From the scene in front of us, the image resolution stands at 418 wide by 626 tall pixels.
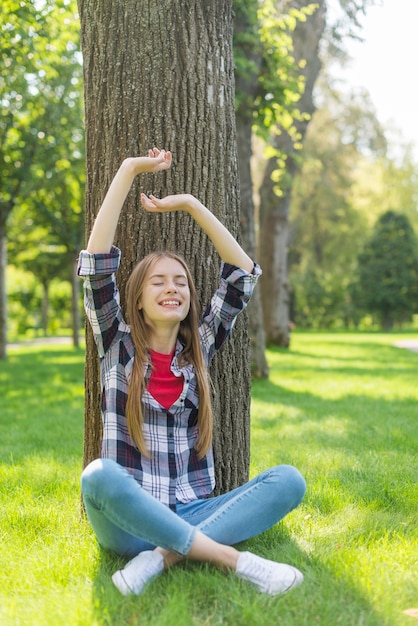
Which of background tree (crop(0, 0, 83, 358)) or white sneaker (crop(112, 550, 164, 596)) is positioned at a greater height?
background tree (crop(0, 0, 83, 358))

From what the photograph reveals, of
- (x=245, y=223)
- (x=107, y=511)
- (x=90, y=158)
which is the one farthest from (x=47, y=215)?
(x=107, y=511)

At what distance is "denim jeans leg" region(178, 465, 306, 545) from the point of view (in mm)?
2881

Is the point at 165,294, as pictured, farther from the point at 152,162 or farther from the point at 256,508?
the point at 256,508

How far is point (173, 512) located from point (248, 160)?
25.5 ft

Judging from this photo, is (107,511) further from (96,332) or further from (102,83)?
(102,83)

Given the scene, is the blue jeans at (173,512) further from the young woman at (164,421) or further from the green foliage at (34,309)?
the green foliage at (34,309)

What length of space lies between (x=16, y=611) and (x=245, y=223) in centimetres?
767

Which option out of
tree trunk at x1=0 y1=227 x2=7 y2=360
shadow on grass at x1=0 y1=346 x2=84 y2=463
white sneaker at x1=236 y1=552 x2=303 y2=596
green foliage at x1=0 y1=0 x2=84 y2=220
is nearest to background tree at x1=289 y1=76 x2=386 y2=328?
green foliage at x1=0 y1=0 x2=84 y2=220

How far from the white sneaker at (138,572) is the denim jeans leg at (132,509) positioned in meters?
0.08

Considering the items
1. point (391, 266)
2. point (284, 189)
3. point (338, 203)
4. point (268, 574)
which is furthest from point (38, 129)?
point (391, 266)

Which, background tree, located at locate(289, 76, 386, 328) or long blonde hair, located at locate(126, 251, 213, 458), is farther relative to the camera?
background tree, located at locate(289, 76, 386, 328)

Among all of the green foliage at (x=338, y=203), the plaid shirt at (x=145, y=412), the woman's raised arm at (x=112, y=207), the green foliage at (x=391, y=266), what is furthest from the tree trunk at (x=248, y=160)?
the green foliage at (x=391, y=266)

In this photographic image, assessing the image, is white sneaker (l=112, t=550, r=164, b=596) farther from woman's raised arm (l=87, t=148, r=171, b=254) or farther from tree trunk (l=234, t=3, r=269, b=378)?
tree trunk (l=234, t=3, r=269, b=378)

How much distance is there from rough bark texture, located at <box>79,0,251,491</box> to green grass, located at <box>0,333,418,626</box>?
54 centimetres
